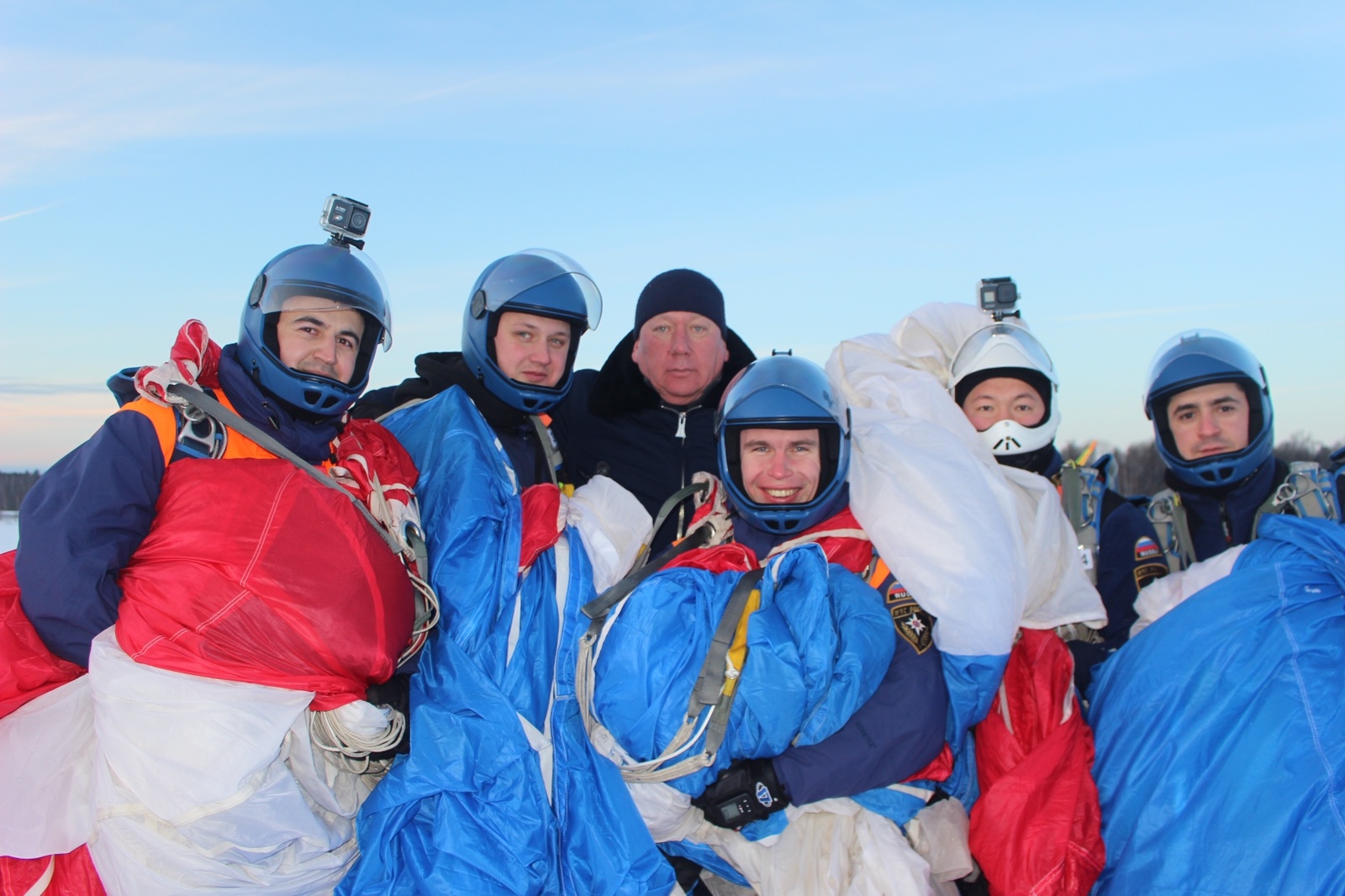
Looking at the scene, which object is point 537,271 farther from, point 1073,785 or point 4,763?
point 1073,785

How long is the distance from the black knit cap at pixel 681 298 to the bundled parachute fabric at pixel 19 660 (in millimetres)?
2172

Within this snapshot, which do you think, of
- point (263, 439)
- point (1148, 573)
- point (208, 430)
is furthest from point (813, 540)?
point (208, 430)

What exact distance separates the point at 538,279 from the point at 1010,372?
1.48 metres

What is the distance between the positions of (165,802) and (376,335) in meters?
1.26

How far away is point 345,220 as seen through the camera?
2768mm

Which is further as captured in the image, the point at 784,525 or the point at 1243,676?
the point at 784,525

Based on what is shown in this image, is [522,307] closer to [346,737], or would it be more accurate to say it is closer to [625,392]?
[625,392]

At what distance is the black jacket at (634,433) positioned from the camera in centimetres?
336

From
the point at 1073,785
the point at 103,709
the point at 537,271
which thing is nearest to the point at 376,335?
the point at 537,271

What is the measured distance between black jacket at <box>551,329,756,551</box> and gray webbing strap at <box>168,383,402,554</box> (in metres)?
1.07

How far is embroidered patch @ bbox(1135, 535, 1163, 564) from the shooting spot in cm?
280

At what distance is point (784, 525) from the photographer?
2.62 m

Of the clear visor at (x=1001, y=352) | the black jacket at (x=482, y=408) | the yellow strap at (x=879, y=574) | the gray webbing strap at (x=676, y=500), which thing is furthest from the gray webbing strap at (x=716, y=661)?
the clear visor at (x=1001, y=352)

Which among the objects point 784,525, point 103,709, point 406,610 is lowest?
point 103,709
